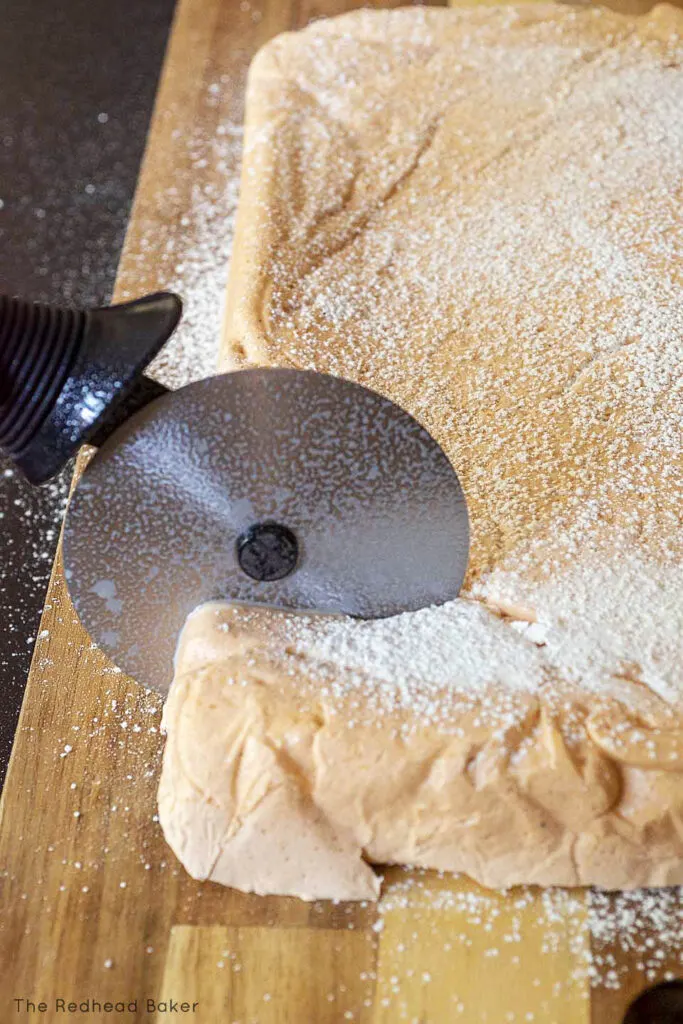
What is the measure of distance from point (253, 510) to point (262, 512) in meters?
0.01

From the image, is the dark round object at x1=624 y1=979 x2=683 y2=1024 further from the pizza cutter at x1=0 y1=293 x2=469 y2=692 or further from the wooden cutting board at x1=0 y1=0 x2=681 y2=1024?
the pizza cutter at x1=0 y1=293 x2=469 y2=692

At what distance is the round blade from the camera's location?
1134 mm

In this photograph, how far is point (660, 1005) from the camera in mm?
1096

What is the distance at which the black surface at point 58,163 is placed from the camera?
161cm

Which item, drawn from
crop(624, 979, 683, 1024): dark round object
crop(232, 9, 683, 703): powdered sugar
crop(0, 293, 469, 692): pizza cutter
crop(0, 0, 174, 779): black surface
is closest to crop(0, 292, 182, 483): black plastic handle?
crop(0, 293, 469, 692): pizza cutter

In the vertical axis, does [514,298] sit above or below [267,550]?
above

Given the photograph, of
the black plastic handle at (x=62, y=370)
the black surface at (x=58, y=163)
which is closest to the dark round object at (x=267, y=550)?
the black plastic handle at (x=62, y=370)

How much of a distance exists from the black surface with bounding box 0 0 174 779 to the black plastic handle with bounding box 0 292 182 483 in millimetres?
541

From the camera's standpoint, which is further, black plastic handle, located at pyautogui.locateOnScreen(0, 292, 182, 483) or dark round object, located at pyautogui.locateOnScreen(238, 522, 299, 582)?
dark round object, located at pyautogui.locateOnScreen(238, 522, 299, 582)

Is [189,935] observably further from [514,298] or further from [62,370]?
[514,298]

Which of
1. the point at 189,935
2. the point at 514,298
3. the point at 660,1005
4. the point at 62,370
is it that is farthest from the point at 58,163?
the point at 660,1005

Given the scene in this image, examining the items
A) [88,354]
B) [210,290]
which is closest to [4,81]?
[210,290]

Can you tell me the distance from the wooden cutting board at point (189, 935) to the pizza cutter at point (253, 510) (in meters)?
0.19

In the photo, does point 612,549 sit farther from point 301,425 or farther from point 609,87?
point 609,87
